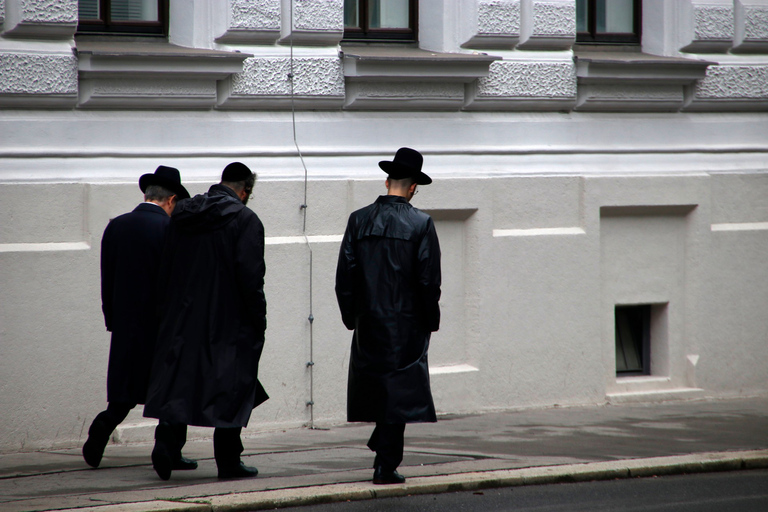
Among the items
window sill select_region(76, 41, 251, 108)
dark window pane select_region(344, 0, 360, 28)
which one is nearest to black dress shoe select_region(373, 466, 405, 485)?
window sill select_region(76, 41, 251, 108)

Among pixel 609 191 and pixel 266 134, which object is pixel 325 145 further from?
pixel 609 191

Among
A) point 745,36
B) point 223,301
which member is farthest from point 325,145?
point 745,36

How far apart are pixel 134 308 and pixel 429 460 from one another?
2.07 meters

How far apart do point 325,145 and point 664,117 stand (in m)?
3.23

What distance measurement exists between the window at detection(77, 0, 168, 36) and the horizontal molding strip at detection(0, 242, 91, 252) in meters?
1.67

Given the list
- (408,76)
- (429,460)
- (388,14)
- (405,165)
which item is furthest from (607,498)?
(388,14)

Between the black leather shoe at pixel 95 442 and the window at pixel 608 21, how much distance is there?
5675 mm

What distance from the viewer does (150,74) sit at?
27.1 ft

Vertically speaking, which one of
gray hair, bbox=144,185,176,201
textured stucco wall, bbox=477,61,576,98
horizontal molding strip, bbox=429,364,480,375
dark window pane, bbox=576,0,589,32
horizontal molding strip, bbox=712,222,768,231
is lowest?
horizontal molding strip, bbox=429,364,480,375

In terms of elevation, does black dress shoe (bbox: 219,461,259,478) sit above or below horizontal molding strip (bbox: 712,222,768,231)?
below

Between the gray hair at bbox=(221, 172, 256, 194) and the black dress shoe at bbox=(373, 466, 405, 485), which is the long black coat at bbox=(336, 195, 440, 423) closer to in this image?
the black dress shoe at bbox=(373, 466, 405, 485)

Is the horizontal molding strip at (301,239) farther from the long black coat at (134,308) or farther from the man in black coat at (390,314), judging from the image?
the man in black coat at (390,314)

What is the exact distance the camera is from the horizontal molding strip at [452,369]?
9.34 metres

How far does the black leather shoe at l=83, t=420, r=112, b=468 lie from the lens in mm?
6898
